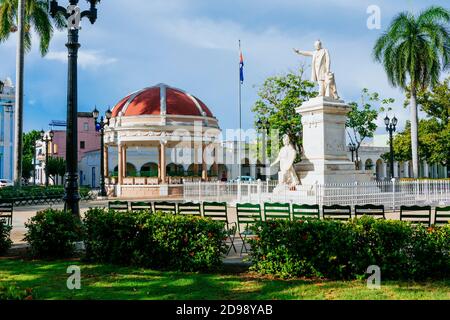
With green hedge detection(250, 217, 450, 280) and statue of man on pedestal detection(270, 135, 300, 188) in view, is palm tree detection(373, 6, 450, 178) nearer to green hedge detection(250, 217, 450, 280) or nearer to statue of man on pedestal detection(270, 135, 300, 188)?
statue of man on pedestal detection(270, 135, 300, 188)

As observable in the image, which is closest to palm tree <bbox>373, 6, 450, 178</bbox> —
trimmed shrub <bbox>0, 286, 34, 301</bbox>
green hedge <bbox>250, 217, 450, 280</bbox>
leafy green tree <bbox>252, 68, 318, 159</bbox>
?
leafy green tree <bbox>252, 68, 318, 159</bbox>

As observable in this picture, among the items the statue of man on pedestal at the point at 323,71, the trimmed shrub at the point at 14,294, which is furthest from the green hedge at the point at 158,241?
the statue of man on pedestal at the point at 323,71

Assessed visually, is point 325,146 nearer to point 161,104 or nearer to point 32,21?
point 32,21

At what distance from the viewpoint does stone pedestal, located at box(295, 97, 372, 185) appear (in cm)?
1984

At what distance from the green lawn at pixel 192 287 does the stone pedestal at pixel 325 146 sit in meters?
12.6

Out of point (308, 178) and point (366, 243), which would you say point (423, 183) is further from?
point (366, 243)

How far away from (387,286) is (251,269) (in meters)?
2.31

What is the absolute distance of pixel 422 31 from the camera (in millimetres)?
31219

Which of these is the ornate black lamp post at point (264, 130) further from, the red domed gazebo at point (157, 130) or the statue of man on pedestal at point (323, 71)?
the statue of man on pedestal at point (323, 71)

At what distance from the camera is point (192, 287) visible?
22.5ft

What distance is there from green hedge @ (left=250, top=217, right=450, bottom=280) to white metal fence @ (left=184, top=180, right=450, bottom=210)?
9825 millimetres

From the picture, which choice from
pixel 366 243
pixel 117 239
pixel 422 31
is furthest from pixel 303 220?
pixel 422 31

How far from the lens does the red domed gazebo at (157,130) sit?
39688 mm

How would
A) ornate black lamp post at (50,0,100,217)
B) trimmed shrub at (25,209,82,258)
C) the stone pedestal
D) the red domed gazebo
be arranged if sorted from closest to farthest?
trimmed shrub at (25,209,82,258), ornate black lamp post at (50,0,100,217), the stone pedestal, the red domed gazebo
